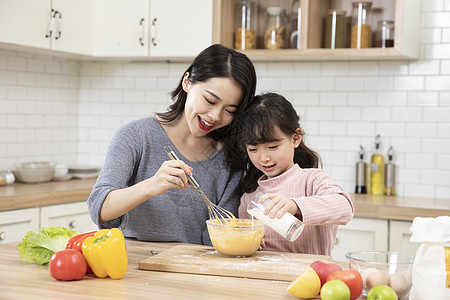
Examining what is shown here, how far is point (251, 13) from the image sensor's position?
160 inches

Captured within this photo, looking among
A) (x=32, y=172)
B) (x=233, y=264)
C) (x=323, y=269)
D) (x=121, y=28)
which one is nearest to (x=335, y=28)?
(x=121, y=28)

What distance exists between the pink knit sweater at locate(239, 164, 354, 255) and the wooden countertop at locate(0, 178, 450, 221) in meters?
1.31

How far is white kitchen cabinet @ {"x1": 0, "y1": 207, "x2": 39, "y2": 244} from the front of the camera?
335 centimetres

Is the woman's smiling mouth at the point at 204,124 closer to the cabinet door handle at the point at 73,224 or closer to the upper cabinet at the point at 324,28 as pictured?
the upper cabinet at the point at 324,28

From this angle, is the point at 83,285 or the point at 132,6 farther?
the point at 132,6

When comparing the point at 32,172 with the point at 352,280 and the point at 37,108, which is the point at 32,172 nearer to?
the point at 37,108

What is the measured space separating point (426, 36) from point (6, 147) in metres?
2.93

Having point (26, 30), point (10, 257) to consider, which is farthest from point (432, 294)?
point (26, 30)

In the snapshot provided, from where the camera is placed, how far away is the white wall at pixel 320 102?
12.8 ft

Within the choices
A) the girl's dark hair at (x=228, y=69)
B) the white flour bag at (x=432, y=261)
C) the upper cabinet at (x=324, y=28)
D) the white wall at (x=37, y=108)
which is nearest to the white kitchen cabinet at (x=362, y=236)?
the upper cabinet at (x=324, y=28)

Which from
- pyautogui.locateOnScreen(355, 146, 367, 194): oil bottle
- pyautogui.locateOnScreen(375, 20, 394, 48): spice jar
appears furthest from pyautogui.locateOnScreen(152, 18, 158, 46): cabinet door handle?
pyautogui.locateOnScreen(355, 146, 367, 194): oil bottle

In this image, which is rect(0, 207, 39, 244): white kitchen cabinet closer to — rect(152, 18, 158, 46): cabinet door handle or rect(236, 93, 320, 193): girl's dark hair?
rect(152, 18, 158, 46): cabinet door handle

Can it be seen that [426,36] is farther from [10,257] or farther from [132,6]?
[10,257]

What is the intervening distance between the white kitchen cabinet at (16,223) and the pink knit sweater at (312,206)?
5.27 ft
